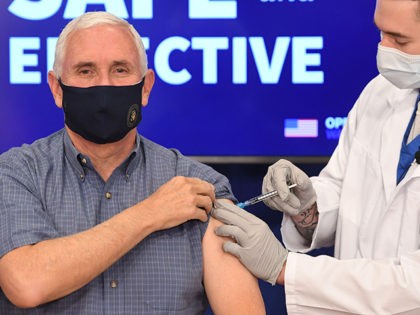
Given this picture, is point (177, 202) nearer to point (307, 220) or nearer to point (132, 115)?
point (132, 115)

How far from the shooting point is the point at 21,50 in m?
3.17

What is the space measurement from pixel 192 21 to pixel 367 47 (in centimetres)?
69

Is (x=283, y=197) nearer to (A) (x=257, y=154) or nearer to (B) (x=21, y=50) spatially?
(A) (x=257, y=154)

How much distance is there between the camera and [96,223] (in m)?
2.05

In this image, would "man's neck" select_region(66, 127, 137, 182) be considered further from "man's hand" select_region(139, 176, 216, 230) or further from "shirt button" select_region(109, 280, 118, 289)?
"shirt button" select_region(109, 280, 118, 289)

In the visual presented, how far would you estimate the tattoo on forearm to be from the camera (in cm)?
254

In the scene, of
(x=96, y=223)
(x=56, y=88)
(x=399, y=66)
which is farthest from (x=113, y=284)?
(x=399, y=66)

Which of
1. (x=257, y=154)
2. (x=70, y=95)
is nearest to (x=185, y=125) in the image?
(x=257, y=154)

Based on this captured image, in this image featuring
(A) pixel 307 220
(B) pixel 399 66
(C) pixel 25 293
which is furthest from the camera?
(A) pixel 307 220

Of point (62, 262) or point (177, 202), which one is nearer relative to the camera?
point (62, 262)

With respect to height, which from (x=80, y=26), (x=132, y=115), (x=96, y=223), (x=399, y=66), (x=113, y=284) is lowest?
(x=113, y=284)

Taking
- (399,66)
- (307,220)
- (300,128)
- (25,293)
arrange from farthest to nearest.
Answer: (300,128) < (307,220) < (399,66) < (25,293)

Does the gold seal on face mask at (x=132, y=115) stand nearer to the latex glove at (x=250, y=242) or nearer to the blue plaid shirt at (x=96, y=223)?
the blue plaid shirt at (x=96, y=223)

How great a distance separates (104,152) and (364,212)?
81 cm
